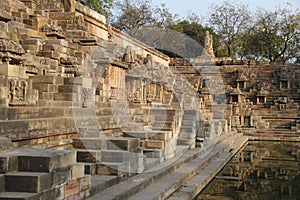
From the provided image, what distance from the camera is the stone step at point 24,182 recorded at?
4.39 m

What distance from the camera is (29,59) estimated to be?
10695 mm

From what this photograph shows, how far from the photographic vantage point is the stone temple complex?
4.96 m

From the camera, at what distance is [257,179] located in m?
10.1

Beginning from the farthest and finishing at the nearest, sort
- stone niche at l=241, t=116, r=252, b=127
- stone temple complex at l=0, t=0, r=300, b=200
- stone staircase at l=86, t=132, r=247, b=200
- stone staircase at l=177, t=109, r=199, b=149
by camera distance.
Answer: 1. stone niche at l=241, t=116, r=252, b=127
2. stone staircase at l=177, t=109, r=199, b=149
3. stone staircase at l=86, t=132, r=247, b=200
4. stone temple complex at l=0, t=0, r=300, b=200

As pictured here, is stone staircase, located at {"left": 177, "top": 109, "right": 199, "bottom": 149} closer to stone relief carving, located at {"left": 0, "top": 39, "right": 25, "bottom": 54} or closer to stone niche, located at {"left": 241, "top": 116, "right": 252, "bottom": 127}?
stone relief carving, located at {"left": 0, "top": 39, "right": 25, "bottom": 54}

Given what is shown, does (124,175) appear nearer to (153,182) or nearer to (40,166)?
(153,182)

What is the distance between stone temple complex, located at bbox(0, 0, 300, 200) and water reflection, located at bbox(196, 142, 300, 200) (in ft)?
1.54

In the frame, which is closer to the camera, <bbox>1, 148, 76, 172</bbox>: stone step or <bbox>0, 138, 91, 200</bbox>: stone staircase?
<bbox>0, 138, 91, 200</bbox>: stone staircase

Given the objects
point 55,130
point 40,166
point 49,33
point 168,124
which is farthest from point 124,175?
point 49,33

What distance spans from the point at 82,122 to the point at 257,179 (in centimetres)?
452

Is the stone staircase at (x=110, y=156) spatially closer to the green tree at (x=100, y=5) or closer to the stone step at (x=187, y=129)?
the stone step at (x=187, y=129)

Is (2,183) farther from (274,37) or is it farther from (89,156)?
(274,37)

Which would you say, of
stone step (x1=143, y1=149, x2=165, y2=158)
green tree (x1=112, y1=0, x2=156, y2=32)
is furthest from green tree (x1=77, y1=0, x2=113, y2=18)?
stone step (x1=143, y1=149, x2=165, y2=158)

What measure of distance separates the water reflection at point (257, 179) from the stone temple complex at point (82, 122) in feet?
1.54
